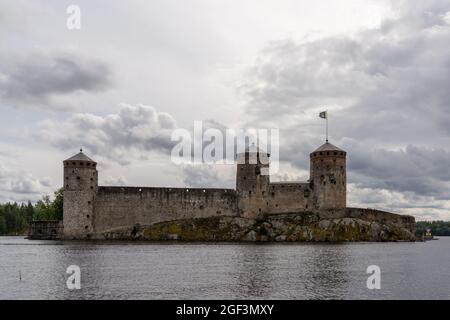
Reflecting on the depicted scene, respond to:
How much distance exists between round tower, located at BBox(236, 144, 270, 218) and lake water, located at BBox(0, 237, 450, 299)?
27.3 meters

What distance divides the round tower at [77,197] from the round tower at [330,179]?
3187cm

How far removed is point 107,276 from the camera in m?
31.9

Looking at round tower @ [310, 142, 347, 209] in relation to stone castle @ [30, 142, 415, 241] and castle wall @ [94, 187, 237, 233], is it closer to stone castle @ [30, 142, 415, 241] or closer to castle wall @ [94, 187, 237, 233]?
stone castle @ [30, 142, 415, 241]

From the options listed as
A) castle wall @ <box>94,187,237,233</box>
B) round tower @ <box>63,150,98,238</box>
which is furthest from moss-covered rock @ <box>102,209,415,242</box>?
round tower @ <box>63,150,98,238</box>

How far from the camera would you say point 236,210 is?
7444cm

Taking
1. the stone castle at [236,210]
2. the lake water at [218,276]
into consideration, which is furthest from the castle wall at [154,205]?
the lake water at [218,276]

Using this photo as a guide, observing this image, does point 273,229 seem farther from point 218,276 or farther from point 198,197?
point 218,276

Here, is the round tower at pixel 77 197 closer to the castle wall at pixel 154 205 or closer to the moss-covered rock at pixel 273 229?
the castle wall at pixel 154 205

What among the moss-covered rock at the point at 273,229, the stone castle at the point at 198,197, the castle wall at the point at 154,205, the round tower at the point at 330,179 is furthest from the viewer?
the round tower at the point at 330,179

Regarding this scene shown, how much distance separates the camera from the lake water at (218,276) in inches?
1050

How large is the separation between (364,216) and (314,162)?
10.4 metres

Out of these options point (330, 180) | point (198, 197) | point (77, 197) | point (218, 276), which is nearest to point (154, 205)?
point (198, 197)

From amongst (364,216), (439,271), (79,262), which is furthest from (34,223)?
(439,271)

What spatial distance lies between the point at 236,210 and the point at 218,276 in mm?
41926
